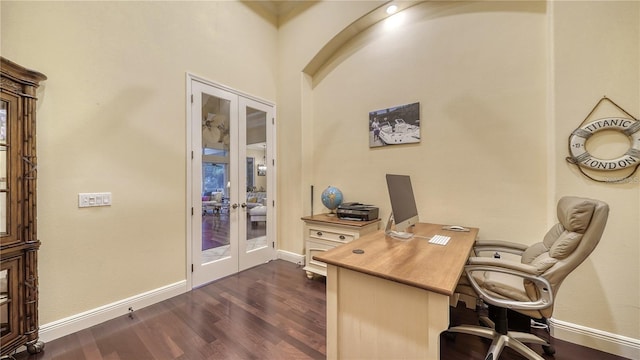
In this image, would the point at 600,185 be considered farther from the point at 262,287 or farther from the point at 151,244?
the point at 151,244

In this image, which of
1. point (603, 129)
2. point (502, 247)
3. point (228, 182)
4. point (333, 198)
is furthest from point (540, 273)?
point (228, 182)

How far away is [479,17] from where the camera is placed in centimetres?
237

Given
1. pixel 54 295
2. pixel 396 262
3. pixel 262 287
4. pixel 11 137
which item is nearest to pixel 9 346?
pixel 54 295

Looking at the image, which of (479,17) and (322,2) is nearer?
(479,17)

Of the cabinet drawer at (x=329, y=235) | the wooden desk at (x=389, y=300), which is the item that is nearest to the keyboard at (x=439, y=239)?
the wooden desk at (x=389, y=300)

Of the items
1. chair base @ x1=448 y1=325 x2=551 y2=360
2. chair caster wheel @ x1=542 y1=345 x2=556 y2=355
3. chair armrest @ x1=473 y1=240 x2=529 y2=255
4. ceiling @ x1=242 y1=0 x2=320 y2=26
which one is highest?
ceiling @ x1=242 y1=0 x2=320 y2=26

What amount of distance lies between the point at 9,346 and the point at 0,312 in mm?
230

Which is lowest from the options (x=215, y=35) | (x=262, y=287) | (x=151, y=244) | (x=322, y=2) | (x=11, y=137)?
(x=262, y=287)

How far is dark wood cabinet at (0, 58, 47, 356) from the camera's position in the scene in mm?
1552

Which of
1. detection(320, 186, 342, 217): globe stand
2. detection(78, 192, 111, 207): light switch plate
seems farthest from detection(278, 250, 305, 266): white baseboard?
detection(78, 192, 111, 207): light switch plate

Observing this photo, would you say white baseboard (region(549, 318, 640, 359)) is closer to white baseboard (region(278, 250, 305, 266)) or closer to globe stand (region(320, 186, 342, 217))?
globe stand (region(320, 186, 342, 217))

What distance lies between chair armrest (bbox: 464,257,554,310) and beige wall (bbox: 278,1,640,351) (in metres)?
0.83

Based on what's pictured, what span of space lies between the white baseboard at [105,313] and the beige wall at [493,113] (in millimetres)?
1705

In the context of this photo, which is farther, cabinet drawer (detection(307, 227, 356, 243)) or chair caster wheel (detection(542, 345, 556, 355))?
cabinet drawer (detection(307, 227, 356, 243))
